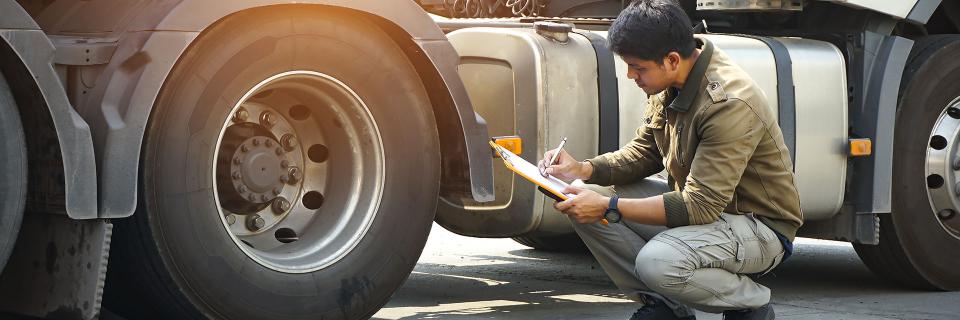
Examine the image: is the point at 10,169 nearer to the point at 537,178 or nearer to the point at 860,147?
the point at 537,178

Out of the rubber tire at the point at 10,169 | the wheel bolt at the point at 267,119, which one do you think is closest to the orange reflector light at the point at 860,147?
the wheel bolt at the point at 267,119

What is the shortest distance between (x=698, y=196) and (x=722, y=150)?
150 millimetres

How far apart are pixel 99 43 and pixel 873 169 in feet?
11.3

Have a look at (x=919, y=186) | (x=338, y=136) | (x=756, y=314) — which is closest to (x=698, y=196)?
(x=756, y=314)

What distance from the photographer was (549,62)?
5699mm

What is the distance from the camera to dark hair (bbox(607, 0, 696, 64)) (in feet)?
14.4

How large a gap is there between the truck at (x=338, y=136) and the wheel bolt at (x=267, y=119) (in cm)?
2

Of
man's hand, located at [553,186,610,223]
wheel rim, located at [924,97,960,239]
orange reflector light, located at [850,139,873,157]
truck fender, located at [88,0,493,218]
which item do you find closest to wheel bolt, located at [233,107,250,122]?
truck fender, located at [88,0,493,218]

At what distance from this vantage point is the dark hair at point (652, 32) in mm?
4391

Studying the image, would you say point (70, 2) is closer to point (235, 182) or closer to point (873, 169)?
point (235, 182)

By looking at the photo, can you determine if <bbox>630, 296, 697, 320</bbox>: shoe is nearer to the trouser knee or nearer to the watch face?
the trouser knee

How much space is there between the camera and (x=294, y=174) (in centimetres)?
493

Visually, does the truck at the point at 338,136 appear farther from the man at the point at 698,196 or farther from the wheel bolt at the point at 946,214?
the man at the point at 698,196

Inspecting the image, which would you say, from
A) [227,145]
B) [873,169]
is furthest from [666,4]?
[873,169]
